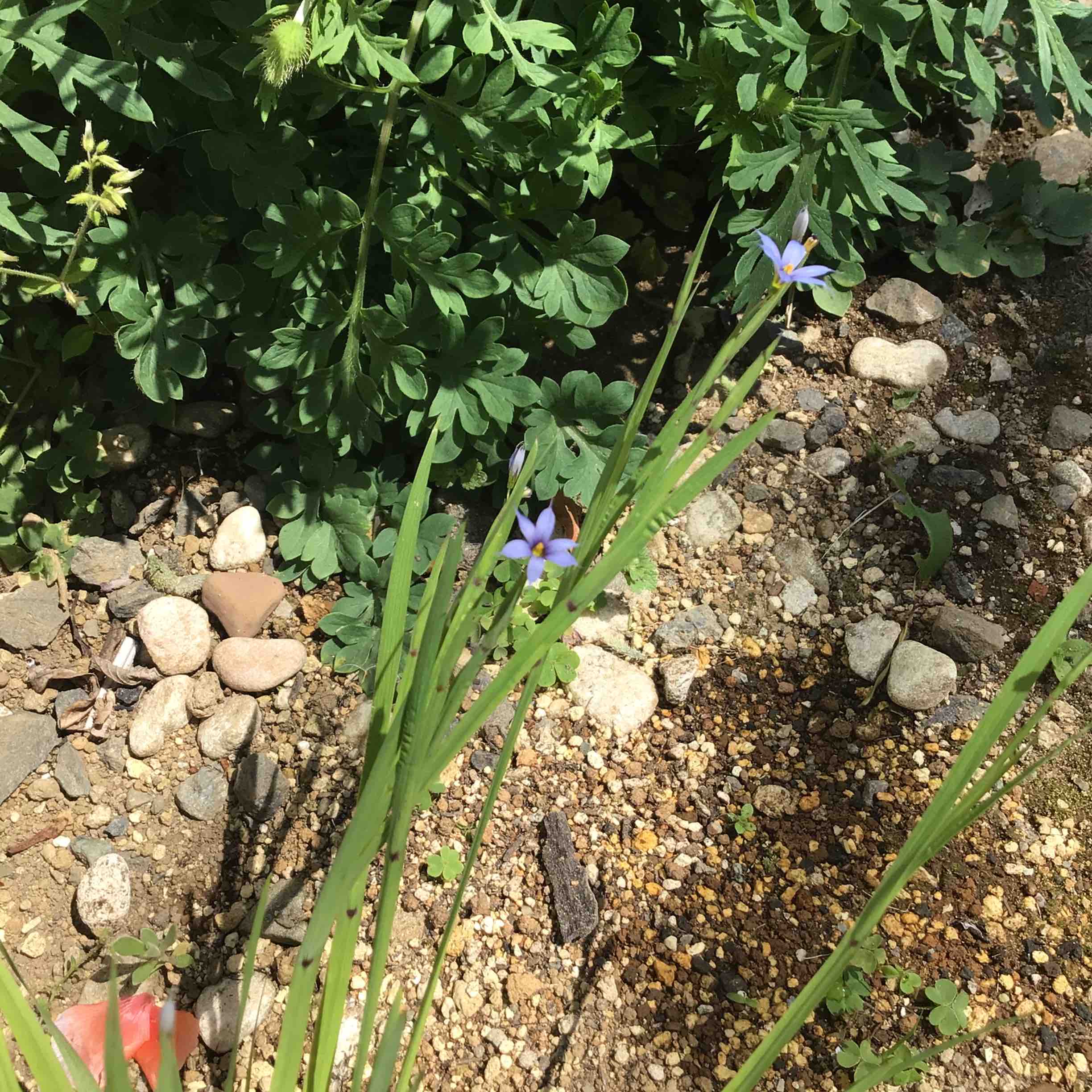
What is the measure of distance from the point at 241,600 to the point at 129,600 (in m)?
0.22

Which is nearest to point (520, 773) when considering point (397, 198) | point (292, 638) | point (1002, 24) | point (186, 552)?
point (292, 638)

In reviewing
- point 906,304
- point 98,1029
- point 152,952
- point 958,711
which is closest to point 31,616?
point 152,952

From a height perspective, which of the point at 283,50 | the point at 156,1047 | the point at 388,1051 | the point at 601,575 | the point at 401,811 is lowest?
the point at 156,1047

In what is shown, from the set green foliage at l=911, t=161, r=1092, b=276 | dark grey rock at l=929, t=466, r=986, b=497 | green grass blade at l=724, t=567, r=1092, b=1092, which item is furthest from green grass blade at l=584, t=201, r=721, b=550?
green foliage at l=911, t=161, r=1092, b=276

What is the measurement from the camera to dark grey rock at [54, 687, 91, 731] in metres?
1.78

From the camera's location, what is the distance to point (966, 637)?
5.75 feet

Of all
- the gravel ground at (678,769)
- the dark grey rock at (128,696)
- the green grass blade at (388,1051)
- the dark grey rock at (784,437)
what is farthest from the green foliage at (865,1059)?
the dark grey rock at (128,696)

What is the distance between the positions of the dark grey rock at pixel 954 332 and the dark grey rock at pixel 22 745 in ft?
A: 6.53

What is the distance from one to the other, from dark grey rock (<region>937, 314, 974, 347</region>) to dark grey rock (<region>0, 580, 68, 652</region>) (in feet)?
6.35

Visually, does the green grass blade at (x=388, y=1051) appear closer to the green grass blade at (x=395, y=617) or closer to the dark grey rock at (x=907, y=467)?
the green grass blade at (x=395, y=617)

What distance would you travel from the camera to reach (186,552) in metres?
1.96

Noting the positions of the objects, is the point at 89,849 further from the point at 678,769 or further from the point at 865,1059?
the point at 865,1059

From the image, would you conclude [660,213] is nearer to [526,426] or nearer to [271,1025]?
[526,426]

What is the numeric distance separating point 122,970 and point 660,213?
1.78 metres
